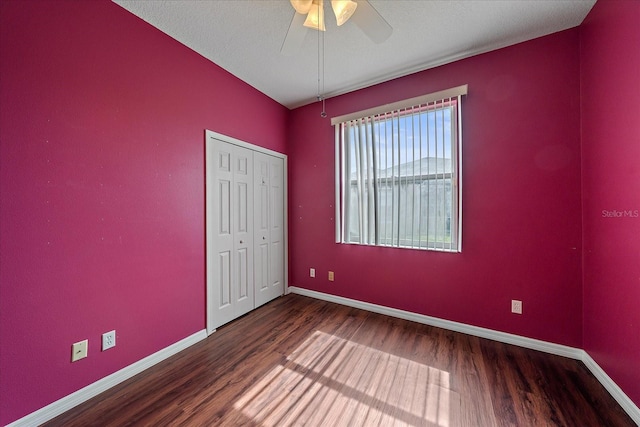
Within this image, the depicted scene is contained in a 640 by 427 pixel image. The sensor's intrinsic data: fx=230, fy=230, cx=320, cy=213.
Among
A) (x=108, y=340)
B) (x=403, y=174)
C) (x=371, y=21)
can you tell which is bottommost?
(x=108, y=340)

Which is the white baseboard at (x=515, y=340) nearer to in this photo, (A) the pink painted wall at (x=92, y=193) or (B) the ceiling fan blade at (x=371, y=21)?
(A) the pink painted wall at (x=92, y=193)

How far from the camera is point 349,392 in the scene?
1581 millimetres

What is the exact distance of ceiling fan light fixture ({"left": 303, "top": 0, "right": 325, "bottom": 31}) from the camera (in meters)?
1.44

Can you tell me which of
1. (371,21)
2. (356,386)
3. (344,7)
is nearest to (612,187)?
(371,21)

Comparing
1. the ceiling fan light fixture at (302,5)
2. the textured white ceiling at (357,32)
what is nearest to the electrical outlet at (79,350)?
the textured white ceiling at (357,32)

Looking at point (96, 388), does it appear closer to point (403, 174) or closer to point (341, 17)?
point (341, 17)

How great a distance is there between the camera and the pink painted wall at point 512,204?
191cm

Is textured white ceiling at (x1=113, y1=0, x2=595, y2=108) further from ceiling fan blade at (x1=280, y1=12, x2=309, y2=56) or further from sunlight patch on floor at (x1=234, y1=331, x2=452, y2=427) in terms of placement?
sunlight patch on floor at (x1=234, y1=331, x2=452, y2=427)

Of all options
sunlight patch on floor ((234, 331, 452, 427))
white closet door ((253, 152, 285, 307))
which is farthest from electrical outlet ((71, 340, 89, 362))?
white closet door ((253, 152, 285, 307))

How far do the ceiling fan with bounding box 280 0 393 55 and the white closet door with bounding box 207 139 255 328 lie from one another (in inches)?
53.2

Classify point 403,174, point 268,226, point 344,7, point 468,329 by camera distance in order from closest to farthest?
point 344,7, point 468,329, point 403,174, point 268,226

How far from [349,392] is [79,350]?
181cm

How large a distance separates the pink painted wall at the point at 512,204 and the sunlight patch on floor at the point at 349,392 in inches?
34.7

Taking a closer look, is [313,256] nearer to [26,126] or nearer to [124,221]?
[124,221]
